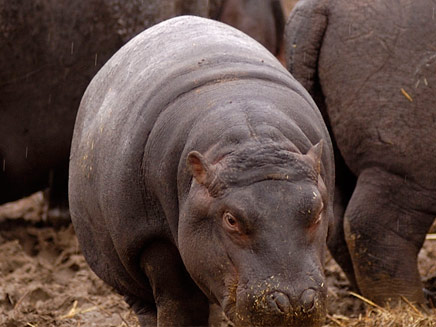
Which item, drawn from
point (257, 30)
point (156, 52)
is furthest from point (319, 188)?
point (257, 30)

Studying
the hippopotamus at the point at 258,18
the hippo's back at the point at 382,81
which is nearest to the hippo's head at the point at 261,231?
the hippo's back at the point at 382,81

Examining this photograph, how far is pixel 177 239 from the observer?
13.5 ft

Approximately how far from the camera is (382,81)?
17.8 ft

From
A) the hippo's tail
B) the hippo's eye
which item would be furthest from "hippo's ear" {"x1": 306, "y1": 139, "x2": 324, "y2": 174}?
the hippo's tail

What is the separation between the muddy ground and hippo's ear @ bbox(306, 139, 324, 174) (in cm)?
135

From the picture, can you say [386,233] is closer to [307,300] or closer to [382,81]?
[382,81]

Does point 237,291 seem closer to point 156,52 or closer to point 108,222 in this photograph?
point 108,222

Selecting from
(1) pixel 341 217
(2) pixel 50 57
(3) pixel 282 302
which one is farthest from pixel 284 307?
(2) pixel 50 57

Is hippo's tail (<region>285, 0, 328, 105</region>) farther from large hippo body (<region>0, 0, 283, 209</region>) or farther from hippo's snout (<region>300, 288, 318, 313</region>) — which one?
hippo's snout (<region>300, 288, 318, 313</region>)

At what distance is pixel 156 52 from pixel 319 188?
1.07m

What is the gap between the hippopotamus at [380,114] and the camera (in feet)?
17.6

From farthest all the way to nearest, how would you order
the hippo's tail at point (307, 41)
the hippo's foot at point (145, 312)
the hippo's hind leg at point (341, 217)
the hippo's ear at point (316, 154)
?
the hippo's hind leg at point (341, 217)
the hippo's tail at point (307, 41)
the hippo's foot at point (145, 312)
the hippo's ear at point (316, 154)

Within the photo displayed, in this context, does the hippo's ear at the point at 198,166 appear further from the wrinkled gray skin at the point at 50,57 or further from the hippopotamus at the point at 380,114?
the wrinkled gray skin at the point at 50,57

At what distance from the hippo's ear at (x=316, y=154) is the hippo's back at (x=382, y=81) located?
1.53m
